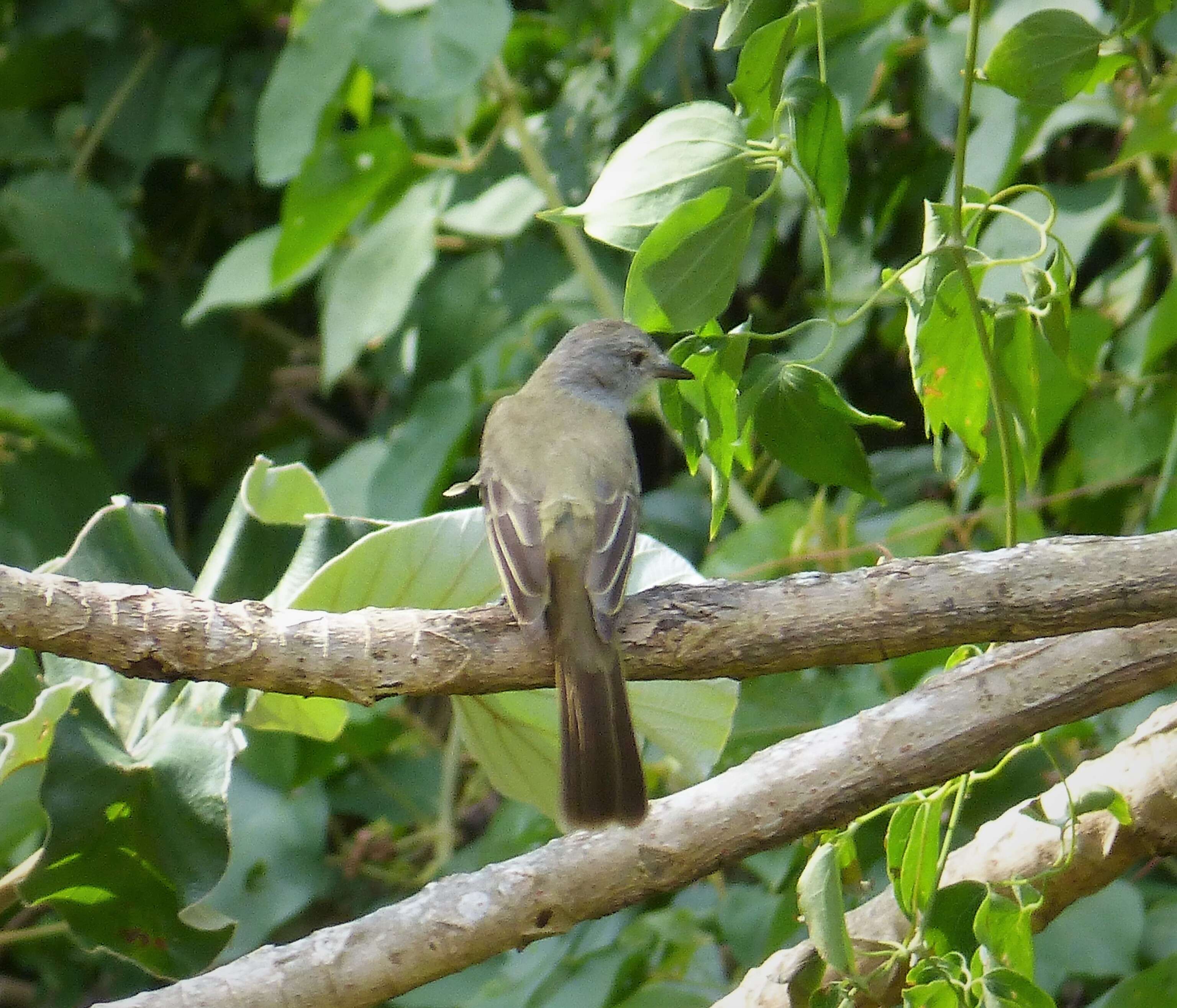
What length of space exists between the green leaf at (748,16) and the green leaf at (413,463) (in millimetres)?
2069

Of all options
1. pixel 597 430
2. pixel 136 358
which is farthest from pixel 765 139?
pixel 136 358

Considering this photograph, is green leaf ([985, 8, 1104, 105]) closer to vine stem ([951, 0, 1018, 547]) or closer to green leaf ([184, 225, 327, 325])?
vine stem ([951, 0, 1018, 547])

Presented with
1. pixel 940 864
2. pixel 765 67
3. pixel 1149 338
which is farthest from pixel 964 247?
pixel 1149 338

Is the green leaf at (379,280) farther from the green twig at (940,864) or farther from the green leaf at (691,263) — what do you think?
the green twig at (940,864)

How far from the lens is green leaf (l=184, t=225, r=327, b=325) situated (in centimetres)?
470

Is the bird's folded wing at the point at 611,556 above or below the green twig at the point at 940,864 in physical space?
above

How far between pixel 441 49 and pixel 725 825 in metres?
2.29

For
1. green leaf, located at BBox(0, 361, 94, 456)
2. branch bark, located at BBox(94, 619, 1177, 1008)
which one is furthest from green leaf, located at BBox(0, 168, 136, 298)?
branch bark, located at BBox(94, 619, 1177, 1008)

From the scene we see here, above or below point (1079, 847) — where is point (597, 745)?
above

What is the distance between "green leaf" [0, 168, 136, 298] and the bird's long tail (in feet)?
9.99

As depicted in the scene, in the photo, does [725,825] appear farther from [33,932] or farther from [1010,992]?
[33,932]

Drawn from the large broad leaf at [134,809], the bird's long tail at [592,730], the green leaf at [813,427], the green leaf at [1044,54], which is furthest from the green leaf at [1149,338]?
the large broad leaf at [134,809]

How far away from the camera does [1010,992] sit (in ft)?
6.73

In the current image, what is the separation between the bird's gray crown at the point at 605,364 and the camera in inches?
156
